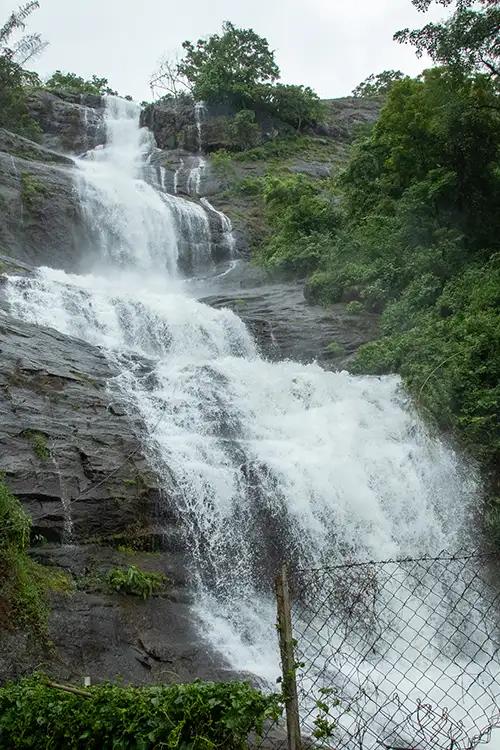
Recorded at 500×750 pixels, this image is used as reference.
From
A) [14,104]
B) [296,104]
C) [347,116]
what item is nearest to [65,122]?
[14,104]

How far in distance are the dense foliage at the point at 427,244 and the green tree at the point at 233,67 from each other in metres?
12.4

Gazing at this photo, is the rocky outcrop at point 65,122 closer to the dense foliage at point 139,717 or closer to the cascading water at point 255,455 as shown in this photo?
the cascading water at point 255,455

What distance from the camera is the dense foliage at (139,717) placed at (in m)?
3.74

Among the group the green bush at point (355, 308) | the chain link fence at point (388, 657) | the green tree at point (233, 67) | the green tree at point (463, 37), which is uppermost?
the green tree at point (233, 67)

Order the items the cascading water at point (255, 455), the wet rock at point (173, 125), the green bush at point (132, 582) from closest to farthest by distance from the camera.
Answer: the green bush at point (132, 582) < the cascading water at point (255, 455) < the wet rock at point (173, 125)

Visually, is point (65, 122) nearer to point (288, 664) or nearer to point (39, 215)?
point (39, 215)

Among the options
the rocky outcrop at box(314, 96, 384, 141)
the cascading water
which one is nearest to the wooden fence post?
the cascading water

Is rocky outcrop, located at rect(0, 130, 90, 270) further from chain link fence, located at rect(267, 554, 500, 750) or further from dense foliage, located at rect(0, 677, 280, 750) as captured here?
dense foliage, located at rect(0, 677, 280, 750)

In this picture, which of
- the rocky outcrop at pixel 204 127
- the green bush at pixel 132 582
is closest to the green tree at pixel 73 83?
the rocky outcrop at pixel 204 127

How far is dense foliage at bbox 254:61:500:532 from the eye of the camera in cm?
1219

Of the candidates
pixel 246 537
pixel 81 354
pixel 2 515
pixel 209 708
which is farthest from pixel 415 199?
pixel 209 708

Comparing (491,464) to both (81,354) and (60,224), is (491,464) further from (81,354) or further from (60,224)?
(60,224)

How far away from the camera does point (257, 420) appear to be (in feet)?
36.8

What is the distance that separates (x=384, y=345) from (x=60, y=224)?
10.5 meters
